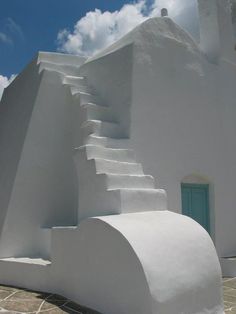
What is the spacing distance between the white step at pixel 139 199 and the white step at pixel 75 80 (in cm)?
366

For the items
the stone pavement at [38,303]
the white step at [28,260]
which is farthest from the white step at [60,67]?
the stone pavement at [38,303]

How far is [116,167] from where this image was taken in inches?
266

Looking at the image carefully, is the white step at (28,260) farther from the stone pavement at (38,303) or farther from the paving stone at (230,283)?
the paving stone at (230,283)

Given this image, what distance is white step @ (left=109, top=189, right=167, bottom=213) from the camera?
5969mm

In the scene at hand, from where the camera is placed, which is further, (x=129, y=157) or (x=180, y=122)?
(x=180, y=122)

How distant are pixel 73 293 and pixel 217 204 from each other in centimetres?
475

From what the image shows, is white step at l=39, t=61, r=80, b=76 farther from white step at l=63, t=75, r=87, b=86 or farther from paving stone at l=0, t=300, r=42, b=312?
paving stone at l=0, t=300, r=42, b=312

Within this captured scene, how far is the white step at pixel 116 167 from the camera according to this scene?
6504 mm

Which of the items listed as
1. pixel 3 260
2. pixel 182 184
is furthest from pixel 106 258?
pixel 182 184

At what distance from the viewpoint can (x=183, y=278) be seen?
5039 millimetres

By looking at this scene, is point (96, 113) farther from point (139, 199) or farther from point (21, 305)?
point (21, 305)

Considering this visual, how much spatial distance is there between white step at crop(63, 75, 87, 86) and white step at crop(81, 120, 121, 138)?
154 centimetres

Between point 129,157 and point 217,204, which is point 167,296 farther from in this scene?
point 217,204

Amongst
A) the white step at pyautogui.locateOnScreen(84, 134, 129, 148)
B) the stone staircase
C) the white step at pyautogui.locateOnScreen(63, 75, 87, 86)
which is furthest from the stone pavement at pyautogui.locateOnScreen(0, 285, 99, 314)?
the white step at pyautogui.locateOnScreen(63, 75, 87, 86)
